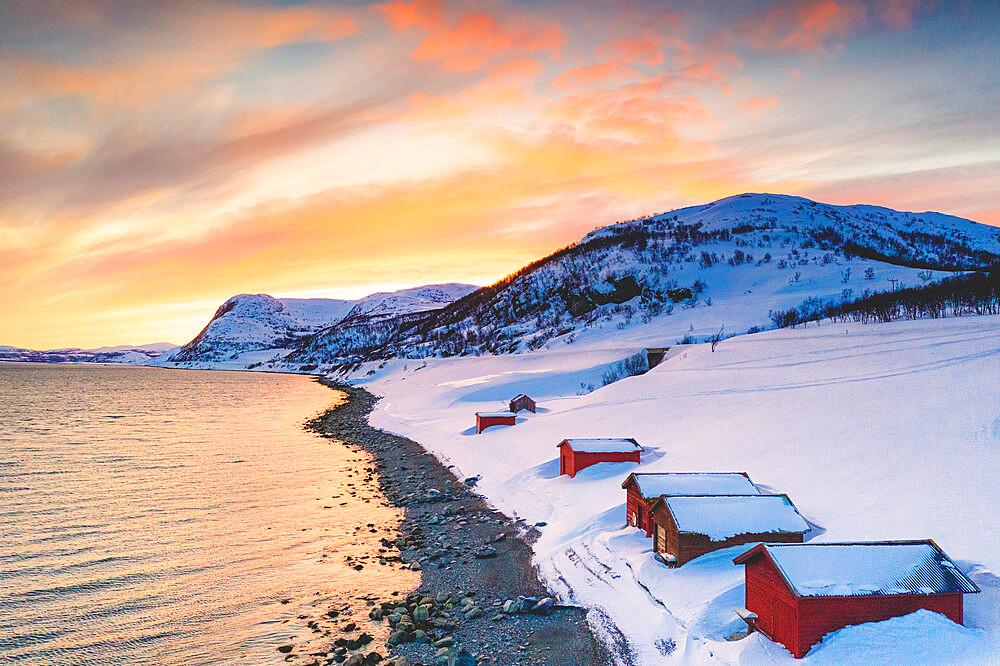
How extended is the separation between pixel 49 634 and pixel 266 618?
6.00 metres

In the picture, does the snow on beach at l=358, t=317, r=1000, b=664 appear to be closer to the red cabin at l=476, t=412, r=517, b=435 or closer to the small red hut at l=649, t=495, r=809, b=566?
the small red hut at l=649, t=495, r=809, b=566

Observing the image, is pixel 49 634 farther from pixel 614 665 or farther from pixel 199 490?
pixel 199 490

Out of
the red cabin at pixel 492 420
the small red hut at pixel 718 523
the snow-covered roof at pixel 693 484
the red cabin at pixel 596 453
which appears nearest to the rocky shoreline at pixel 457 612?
the small red hut at pixel 718 523

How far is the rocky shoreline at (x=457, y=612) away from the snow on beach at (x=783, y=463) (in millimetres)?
1075

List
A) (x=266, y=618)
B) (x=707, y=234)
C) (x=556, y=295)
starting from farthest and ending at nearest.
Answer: (x=707, y=234) → (x=556, y=295) → (x=266, y=618)

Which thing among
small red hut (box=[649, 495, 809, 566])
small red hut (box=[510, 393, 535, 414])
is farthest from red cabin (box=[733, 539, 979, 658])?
small red hut (box=[510, 393, 535, 414])

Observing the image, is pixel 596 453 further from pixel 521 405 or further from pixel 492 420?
pixel 521 405

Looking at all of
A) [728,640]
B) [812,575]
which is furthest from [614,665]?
[812,575]

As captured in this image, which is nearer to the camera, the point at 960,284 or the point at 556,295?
the point at 960,284

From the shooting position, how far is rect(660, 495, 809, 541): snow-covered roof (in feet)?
59.8

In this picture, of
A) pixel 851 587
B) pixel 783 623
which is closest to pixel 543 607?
pixel 783 623

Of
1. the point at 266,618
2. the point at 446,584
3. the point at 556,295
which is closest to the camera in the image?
the point at 266,618

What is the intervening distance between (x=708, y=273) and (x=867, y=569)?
110396mm

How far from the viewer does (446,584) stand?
21094 millimetres
